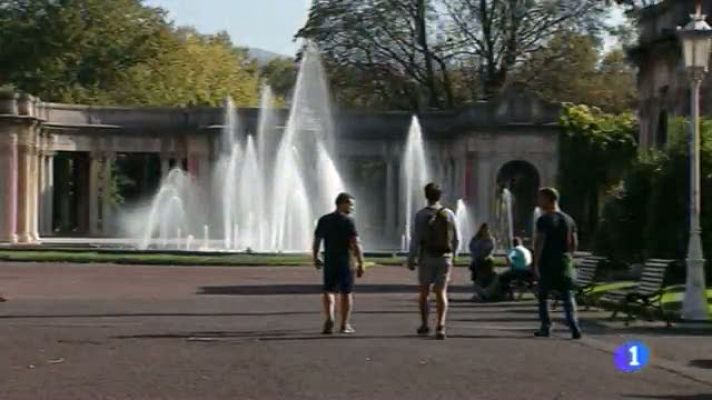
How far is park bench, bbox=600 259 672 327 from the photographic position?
889 inches

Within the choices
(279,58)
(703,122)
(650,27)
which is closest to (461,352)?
(703,122)

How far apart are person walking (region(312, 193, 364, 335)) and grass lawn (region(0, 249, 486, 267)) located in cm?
2555

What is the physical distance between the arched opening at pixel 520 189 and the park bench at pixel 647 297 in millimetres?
45145

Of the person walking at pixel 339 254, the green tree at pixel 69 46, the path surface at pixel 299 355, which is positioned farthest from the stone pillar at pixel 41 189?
the person walking at pixel 339 254

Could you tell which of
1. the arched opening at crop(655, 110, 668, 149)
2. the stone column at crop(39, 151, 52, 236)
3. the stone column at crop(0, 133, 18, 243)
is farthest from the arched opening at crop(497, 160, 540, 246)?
the arched opening at crop(655, 110, 668, 149)

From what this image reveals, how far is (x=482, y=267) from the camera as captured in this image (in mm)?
29438

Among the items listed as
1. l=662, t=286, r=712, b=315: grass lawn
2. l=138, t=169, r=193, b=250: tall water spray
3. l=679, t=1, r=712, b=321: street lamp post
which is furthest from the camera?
l=138, t=169, r=193, b=250: tall water spray

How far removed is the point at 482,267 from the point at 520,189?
46740 mm

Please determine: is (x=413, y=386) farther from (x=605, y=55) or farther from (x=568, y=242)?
(x=605, y=55)

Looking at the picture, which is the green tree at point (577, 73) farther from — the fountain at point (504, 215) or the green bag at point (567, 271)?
the green bag at point (567, 271)

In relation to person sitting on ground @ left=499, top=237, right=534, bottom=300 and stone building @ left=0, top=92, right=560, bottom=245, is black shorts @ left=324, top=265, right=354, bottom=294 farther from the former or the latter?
stone building @ left=0, top=92, right=560, bottom=245

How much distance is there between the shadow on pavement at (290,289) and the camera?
103 ft

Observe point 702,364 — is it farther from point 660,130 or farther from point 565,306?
point 660,130

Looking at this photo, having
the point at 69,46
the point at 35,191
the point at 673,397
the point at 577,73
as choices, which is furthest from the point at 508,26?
the point at 673,397
